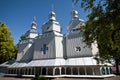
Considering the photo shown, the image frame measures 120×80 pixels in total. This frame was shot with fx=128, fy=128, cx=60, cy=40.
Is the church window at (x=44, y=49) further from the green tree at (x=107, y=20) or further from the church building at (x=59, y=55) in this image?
the green tree at (x=107, y=20)

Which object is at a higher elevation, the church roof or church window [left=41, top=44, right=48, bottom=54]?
church window [left=41, top=44, right=48, bottom=54]

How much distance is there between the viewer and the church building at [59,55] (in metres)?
22.5

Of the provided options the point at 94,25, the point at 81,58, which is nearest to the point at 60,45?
the point at 81,58

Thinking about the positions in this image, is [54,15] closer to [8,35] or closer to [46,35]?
[46,35]

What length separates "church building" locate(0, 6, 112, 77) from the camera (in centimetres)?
2247

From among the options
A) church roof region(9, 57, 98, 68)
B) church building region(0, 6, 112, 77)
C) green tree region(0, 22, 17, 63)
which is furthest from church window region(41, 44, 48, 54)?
green tree region(0, 22, 17, 63)

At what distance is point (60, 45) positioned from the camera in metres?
26.8

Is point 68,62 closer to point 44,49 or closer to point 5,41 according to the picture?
point 44,49

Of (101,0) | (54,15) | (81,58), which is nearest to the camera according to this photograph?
(101,0)

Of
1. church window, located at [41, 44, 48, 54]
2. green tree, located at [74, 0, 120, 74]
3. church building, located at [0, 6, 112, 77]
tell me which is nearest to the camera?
green tree, located at [74, 0, 120, 74]

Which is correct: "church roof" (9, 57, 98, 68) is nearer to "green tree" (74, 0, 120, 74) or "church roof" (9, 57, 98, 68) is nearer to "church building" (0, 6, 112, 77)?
"church building" (0, 6, 112, 77)

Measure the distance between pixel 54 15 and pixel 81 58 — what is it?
13334 millimetres

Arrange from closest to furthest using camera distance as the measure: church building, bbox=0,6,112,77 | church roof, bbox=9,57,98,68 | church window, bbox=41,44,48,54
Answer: church roof, bbox=9,57,98,68
church building, bbox=0,6,112,77
church window, bbox=41,44,48,54

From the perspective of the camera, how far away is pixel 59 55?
25.9 m
